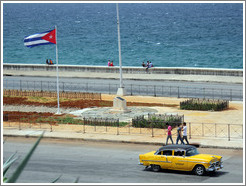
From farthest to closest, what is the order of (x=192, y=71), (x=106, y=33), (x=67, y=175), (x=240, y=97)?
(x=106, y=33), (x=192, y=71), (x=240, y=97), (x=67, y=175)

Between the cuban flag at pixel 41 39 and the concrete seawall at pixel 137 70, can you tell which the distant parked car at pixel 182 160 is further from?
the concrete seawall at pixel 137 70

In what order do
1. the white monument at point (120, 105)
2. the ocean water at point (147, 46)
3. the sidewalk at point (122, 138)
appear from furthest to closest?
the ocean water at point (147, 46) → the white monument at point (120, 105) → the sidewalk at point (122, 138)

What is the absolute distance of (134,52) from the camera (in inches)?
5349

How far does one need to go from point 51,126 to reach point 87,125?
251 cm

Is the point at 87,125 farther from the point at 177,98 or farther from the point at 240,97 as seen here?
the point at 240,97

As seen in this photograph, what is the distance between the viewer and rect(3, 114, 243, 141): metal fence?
113 feet

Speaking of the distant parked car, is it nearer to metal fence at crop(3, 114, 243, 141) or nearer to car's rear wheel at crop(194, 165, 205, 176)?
car's rear wheel at crop(194, 165, 205, 176)

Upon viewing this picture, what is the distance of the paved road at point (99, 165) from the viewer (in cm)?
2492

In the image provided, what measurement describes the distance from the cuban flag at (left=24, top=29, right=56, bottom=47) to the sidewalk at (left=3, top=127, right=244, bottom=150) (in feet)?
23.5

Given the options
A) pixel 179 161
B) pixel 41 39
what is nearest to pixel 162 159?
pixel 179 161

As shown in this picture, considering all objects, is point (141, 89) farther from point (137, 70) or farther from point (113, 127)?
point (113, 127)

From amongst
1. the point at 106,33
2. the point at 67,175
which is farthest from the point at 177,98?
the point at 106,33

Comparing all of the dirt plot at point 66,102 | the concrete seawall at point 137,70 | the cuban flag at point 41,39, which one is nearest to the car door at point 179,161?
the cuban flag at point 41,39

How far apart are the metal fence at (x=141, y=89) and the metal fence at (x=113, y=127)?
1184 cm
